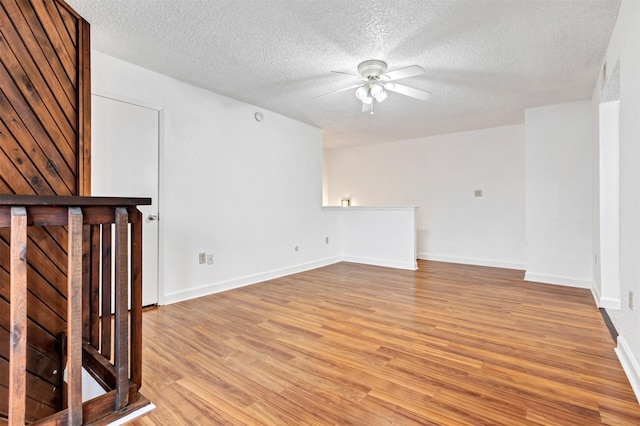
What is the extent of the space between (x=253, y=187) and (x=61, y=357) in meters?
2.58

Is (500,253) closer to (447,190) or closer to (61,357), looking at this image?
(447,190)

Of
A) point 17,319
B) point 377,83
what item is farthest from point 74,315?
point 377,83

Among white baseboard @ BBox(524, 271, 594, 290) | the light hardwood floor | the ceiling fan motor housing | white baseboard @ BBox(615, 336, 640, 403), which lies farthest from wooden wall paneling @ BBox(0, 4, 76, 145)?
white baseboard @ BBox(524, 271, 594, 290)

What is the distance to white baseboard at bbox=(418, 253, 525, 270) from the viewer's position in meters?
5.08

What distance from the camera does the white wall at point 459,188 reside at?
513 cm

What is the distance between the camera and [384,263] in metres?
5.19

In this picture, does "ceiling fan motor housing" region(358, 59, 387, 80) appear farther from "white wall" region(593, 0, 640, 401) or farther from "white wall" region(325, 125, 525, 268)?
"white wall" region(325, 125, 525, 268)

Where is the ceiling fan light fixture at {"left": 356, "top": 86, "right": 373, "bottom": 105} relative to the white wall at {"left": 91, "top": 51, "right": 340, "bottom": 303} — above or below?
above

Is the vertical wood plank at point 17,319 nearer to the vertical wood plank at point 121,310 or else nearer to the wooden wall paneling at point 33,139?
the vertical wood plank at point 121,310

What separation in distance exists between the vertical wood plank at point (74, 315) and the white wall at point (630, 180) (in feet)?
8.59

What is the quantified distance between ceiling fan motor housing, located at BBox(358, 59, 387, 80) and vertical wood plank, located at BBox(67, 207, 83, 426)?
2416 mm

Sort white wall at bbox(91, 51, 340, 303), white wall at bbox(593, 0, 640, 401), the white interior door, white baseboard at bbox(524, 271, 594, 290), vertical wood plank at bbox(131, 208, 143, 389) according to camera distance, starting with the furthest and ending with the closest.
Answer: white baseboard at bbox(524, 271, 594, 290)
white wall at bbox(91, 51, 340, 303)
the white interior door
white wall at bbox(593, 0, 640, 401)
vertical wood plank at bbox(131, 208, 143, 389)

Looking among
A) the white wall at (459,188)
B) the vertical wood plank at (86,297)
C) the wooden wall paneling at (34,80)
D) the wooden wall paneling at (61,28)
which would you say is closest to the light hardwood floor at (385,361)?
the vertical wood plank at (86,297)

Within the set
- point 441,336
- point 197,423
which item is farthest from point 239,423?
point 441,336
